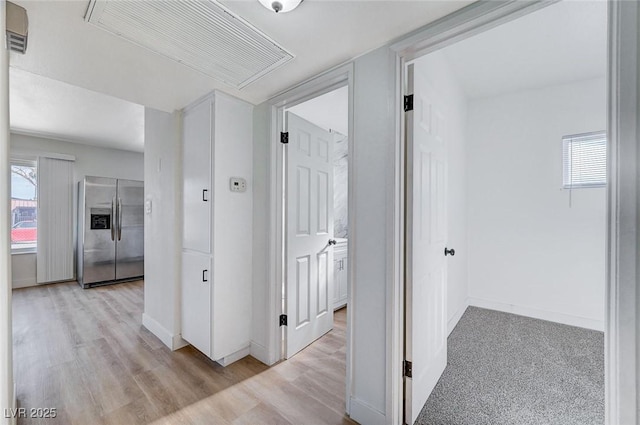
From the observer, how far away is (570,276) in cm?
294

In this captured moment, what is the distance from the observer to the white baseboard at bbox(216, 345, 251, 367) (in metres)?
2.15

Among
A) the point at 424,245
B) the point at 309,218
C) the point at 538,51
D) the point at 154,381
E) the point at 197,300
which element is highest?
the point at 538,51

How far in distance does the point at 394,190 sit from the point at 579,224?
9.36ft

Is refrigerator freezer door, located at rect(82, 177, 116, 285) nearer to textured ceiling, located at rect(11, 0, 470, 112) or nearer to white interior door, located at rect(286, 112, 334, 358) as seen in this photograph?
textured ceiling, located at rect(11, 0, 470, 112)

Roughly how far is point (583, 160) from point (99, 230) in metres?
6.91

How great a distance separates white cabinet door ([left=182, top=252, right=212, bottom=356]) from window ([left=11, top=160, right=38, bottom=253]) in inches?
163

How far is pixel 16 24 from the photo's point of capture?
4.00ft

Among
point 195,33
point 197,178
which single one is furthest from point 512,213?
point 195,33

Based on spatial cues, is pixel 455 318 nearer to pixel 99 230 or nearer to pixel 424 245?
pixel 424 245

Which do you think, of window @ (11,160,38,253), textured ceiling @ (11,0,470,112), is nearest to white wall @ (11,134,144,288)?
window @ (11,160,38,253)

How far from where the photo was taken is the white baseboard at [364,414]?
1474mm

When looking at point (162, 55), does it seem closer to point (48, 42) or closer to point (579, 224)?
point (48, 42)

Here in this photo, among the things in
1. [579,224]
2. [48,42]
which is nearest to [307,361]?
[48,42]

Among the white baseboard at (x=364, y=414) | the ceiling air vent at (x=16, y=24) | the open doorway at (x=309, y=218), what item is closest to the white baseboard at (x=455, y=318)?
the open doorway at (x=309, y=218)
